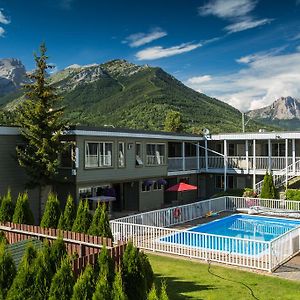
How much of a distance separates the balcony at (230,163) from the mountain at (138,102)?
35506 mm

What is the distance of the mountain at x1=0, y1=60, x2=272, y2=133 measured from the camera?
286 feet

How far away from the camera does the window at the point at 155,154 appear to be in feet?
95.9

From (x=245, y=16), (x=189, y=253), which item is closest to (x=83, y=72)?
(x=245, y=16)

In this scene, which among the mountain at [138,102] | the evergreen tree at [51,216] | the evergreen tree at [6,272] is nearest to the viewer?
the evergreen tree at [6,272]

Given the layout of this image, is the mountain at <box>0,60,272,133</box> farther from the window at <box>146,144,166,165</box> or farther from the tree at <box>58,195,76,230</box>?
the tree at <box>58,195,76,230</box>

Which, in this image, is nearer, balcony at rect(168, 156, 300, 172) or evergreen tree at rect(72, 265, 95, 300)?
evergreen tree at rect(72, 265, 95, 300)

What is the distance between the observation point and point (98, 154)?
975 inches

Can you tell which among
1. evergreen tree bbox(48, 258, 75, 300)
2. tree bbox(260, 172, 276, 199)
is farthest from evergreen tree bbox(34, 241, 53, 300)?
tree bbox(260, 172, 276, 199)

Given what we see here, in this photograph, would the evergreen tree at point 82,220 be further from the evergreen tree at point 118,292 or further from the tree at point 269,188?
A: the tree at point 269,188

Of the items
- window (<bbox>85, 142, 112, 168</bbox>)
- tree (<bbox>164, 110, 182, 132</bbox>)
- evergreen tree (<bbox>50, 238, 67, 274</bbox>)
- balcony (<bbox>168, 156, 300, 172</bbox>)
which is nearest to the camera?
evergreen tree (<bbox>50, 238, 67, 274</bbox>)

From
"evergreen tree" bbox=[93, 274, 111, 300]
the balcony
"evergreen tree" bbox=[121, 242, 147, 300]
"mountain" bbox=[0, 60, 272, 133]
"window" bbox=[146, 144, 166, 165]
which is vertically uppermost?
"mountain" bbox=[0, 60, 272, 133]

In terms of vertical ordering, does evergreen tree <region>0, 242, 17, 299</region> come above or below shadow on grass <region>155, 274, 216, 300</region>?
above

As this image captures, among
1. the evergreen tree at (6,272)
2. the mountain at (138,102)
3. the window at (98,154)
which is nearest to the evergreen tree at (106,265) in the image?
the evergreen tree at (6,272)

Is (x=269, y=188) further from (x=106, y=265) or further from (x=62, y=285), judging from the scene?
(x=62, y=285)
